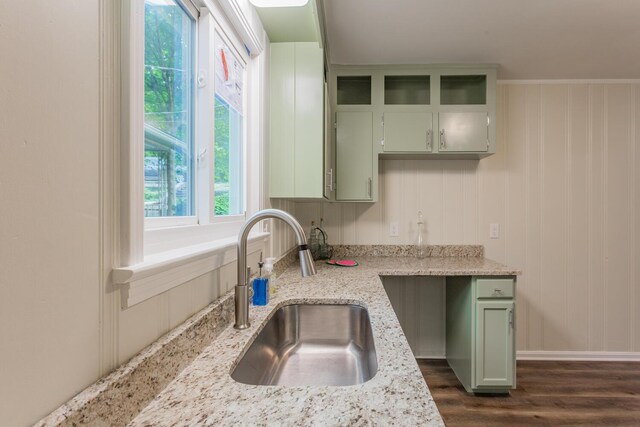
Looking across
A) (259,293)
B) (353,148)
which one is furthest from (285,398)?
(353,148)

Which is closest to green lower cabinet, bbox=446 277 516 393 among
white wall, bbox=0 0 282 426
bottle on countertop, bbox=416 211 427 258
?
bottle on countertop, bbox=416 211 427 258

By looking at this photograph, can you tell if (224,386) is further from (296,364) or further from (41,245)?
(296,364)

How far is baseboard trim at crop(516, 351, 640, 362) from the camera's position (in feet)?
8.26

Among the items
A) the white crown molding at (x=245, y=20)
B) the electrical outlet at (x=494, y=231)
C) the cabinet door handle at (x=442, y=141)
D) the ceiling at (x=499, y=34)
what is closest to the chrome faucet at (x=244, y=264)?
the white crown molding at (x=245, y=20)

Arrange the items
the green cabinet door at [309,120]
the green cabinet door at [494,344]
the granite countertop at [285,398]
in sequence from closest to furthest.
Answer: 1. the granite countertop at [285,398]
2. the green cabinet door at [309,120]
3. the green cabinet door at [494,344]

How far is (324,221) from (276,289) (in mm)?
1249

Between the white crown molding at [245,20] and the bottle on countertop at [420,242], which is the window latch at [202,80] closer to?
the white crown molding at [245,20]

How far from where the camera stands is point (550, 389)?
6.94 ft

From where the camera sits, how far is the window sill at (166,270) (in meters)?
0.58

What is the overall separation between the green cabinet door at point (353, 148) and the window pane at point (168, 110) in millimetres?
1383

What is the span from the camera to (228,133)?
55.5 inches

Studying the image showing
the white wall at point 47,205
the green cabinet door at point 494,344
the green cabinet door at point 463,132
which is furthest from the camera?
the green cabinet door at point 463,132

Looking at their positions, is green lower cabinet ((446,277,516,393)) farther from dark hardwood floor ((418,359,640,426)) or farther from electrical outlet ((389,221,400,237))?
electrical outlet ((389,221,400,237))

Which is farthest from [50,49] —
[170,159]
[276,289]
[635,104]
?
[635,104]
